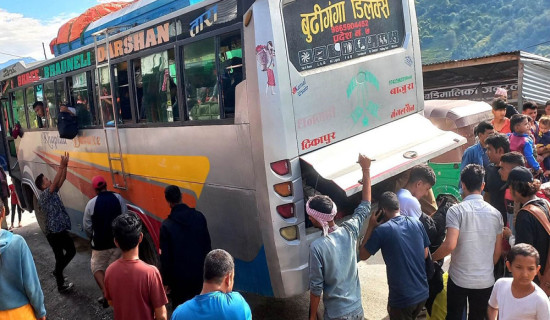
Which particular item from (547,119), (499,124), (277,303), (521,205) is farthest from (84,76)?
(547,119)

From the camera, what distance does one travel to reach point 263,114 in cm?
380

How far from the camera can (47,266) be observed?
7.43 metres

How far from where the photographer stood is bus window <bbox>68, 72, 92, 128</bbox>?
6.32m

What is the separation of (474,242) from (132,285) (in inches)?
101

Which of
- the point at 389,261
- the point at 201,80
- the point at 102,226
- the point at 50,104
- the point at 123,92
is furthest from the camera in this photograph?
the point at 50,104

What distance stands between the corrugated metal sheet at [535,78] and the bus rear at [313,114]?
7791mm

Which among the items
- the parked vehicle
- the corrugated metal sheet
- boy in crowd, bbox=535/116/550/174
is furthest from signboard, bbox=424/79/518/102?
boy in crowd, bbox=535/116/550/174

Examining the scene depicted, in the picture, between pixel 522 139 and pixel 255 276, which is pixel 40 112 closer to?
pixel 255 276

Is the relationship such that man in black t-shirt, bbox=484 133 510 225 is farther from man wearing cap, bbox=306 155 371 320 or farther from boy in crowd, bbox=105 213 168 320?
boy in crowd, bbox=105 213 168 320

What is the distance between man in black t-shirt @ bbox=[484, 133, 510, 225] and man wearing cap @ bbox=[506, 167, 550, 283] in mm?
1273

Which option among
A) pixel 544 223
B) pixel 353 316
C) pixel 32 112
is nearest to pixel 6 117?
pixel 32 112

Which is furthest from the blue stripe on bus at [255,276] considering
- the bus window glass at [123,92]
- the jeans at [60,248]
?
the jeans at [60,248]

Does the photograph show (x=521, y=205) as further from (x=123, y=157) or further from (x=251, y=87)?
(x=123, y=157)

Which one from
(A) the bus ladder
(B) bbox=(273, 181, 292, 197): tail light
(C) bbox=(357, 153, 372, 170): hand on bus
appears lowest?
(B) bbox=(273, 181, 292, 197): tail light
